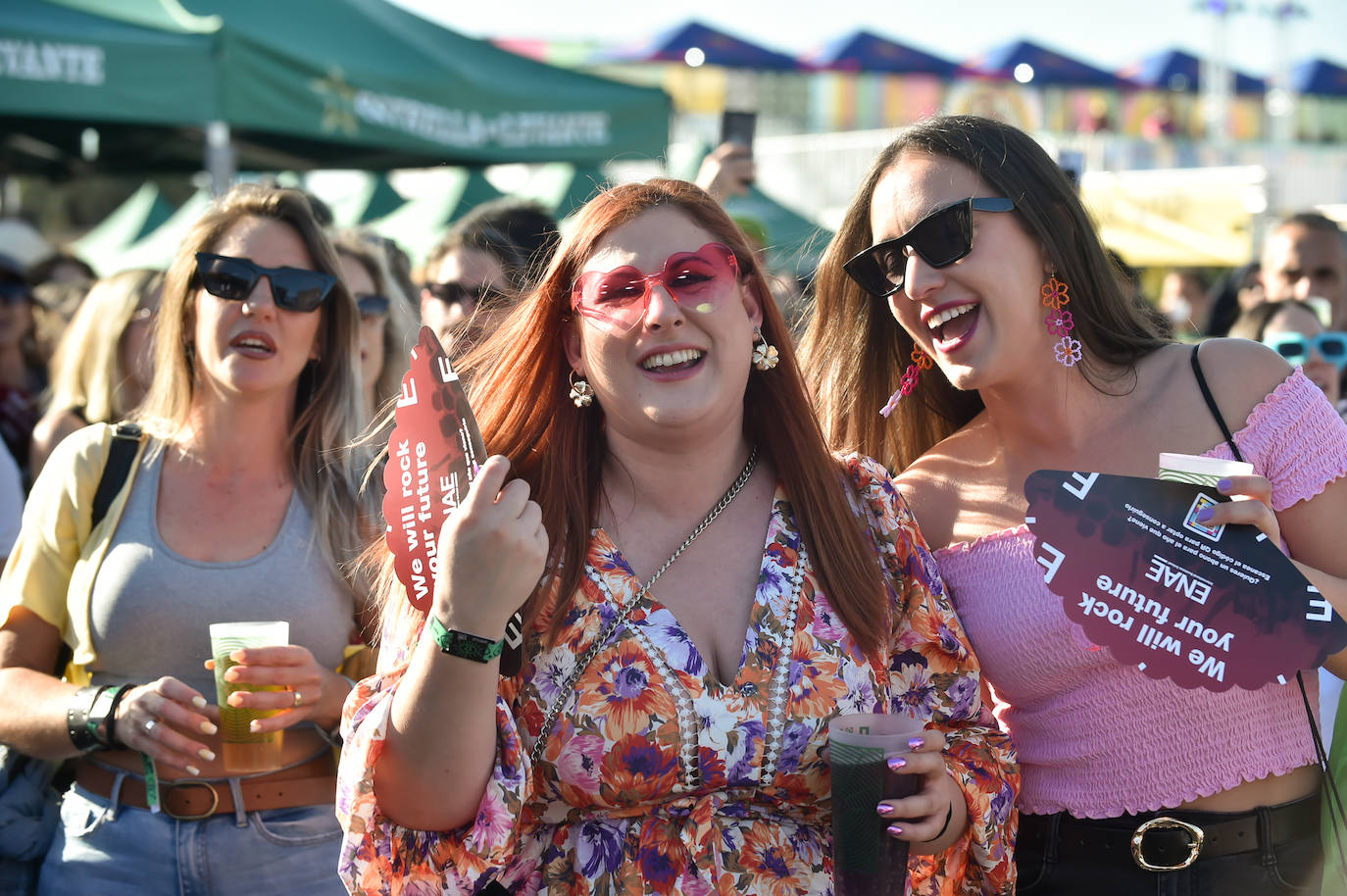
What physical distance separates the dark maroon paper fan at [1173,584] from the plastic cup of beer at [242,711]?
1.50 metres

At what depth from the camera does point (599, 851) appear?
6.63ft

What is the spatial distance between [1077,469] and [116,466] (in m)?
2.09

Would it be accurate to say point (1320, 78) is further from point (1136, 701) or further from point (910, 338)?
point (1136, 701)

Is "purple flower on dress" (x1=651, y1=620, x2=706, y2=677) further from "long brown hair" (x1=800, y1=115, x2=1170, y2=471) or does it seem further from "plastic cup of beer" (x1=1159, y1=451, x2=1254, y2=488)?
"long brown hair" (x1=800, y1=115, x2=1170, y2=471)

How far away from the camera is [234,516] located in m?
2.88

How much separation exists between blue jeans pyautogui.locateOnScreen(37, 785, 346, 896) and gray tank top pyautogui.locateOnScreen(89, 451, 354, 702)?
28cm

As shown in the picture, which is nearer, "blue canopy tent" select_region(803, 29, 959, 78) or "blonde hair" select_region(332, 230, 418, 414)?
"blonde hair" select_region(332, 230, 418, 414)

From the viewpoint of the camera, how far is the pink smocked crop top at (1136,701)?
7.45ft

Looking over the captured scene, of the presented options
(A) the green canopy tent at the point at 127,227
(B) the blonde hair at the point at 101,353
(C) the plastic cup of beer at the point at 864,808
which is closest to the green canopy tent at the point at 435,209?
(A) the green canopy tent at the point at 127,227

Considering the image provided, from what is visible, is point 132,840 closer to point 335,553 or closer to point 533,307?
point 335,553

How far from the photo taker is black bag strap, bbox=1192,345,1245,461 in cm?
234

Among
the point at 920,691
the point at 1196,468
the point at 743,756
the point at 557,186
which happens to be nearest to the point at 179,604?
the point at 743,756

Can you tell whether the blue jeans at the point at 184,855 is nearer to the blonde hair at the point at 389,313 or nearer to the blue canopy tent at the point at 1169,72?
the blonde hair at the point at 389,313

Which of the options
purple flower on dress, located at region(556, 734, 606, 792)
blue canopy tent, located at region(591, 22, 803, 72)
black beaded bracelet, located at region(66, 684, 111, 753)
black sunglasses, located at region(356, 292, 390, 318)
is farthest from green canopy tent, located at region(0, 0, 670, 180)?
blue canopy tent, located at region(591, 22, 803, 72)
